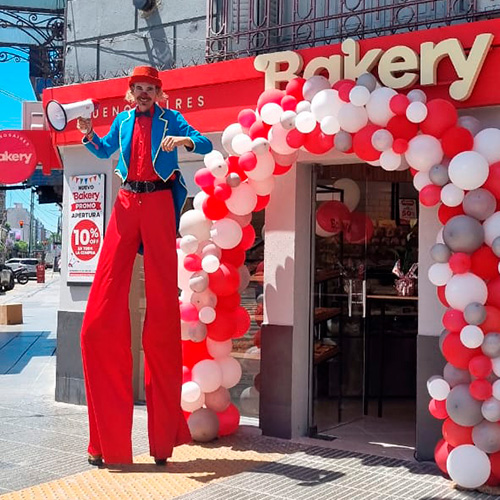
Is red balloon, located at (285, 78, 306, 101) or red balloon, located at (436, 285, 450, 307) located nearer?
red balloon, located at (436, 285, 450, 307)

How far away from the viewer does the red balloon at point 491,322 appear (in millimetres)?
4758

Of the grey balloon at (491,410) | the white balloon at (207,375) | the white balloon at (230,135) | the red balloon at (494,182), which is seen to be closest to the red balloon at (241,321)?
the white balloon at (207,375)

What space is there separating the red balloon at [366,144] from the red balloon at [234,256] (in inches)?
51.2

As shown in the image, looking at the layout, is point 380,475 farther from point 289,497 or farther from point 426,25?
point 426,25

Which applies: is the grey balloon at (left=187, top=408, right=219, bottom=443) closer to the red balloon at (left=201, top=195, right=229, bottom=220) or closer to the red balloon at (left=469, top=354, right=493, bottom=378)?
the red balloon at (left=201, top=195, right=229, bottom=220)

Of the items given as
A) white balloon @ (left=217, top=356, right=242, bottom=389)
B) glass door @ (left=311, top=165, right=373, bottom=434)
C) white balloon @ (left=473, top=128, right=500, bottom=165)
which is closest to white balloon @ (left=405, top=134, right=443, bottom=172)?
white balloon @ (left=473, top=128, right=500, bottom=165)

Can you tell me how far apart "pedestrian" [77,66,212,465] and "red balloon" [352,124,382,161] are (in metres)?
1.05

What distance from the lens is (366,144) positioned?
532 centimetres

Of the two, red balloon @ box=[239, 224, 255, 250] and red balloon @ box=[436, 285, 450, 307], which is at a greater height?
red balloon @ box=[239, 224, 255, 250]

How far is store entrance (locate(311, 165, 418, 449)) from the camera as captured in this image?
267 inches

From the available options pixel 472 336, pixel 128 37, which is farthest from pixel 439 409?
pixel 128 37

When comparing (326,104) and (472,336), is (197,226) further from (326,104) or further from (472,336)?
(472,336)

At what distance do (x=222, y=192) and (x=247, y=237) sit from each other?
1.69 ft

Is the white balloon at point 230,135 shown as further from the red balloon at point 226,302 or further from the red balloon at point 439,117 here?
the red balloon at point 439,117
